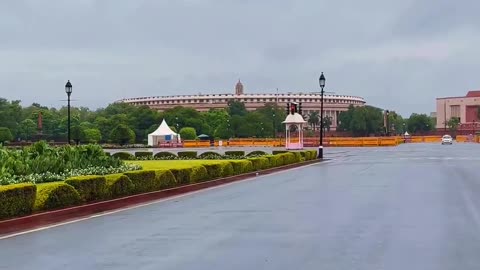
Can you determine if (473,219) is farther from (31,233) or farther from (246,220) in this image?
(31,233)

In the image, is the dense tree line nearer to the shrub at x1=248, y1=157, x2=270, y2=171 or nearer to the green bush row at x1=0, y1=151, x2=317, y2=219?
the shrub at x1=248, y1=157, x2=270, y2=171

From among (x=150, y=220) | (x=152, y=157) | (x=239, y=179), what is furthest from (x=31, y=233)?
(x=152, y=157)

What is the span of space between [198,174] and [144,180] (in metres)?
4.62

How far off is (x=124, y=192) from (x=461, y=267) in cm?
1171

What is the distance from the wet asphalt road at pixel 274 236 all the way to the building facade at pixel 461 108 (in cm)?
17613

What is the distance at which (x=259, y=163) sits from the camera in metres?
31.5

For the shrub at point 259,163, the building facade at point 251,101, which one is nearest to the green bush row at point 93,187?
the shrub at point 259,163

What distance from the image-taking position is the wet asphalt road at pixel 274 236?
8.66 metres

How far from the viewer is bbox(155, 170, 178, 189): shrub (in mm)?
20562

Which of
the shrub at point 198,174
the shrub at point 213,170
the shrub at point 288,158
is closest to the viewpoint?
the shrub at point 198,174

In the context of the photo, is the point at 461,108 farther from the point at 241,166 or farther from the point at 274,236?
the point at 274,236

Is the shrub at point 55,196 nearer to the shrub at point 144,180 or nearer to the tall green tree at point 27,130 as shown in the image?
the shrub at point 144,180

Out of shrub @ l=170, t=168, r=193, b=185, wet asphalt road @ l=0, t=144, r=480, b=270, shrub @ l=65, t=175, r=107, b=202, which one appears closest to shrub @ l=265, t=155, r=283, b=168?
shrub @ l=170, t=168, r=193, b=185

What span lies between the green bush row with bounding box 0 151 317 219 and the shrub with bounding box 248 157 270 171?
3.76m
